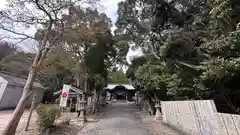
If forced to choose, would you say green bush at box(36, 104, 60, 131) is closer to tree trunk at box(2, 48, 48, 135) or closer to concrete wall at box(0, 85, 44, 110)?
tree trunk at box(2, 48, 48, 135)

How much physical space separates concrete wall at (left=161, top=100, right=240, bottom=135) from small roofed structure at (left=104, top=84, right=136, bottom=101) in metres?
33.4

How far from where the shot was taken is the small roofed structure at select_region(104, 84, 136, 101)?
4350 cm

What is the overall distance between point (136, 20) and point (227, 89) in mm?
9862

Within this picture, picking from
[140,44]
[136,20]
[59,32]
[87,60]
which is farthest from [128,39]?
[59,32]

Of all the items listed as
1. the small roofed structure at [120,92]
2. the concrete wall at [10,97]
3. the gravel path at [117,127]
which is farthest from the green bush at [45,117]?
the small roofed structure at [120,92]

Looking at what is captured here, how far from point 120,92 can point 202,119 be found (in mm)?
41294

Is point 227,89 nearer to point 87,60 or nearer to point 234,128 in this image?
point 234,128

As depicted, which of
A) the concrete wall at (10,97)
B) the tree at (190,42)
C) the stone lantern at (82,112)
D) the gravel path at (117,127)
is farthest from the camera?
the concrete wall at (10,97)

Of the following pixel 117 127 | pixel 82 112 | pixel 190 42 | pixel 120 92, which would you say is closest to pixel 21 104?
pixel 117 127

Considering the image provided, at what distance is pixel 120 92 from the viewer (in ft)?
154

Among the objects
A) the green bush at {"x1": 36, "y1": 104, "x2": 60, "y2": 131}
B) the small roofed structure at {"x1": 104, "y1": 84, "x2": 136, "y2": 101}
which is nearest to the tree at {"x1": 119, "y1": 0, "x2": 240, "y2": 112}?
the green bush at {"x1": 36, "y1": 104, "x2": 60, "y2": 131}

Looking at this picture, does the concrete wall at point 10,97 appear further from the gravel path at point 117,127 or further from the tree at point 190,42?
the tree at point 190,42

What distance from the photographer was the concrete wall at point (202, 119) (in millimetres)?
4293

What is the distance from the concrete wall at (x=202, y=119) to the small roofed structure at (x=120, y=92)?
3335cm
